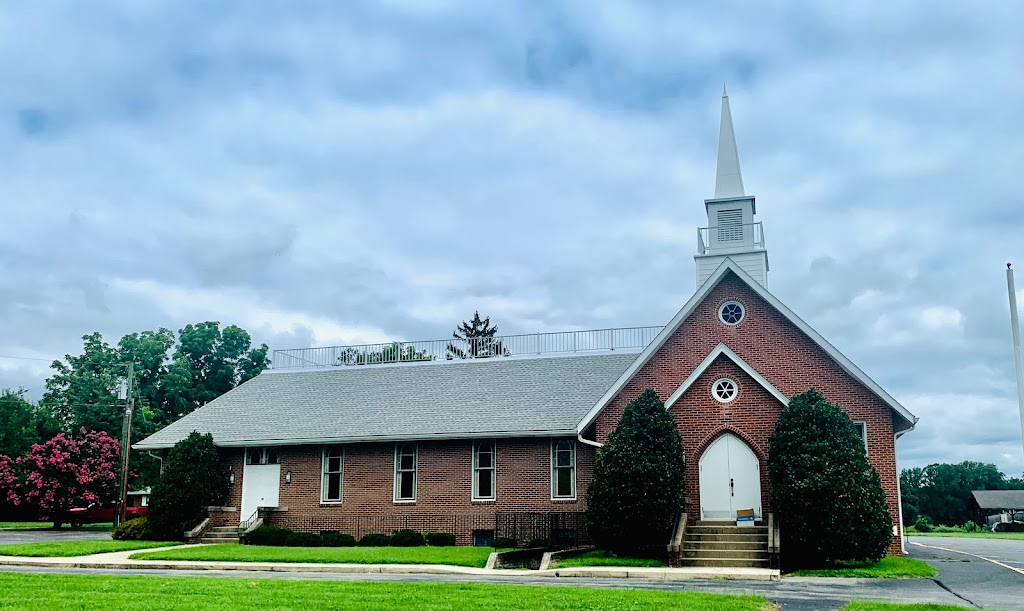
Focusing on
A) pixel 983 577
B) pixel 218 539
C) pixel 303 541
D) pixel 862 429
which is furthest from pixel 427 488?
pixel 983 577

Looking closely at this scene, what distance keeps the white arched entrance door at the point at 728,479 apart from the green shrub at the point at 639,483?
1.25 metres

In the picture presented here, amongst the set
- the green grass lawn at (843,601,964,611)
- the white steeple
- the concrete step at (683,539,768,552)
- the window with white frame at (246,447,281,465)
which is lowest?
the green grass lawn at (843,601,964,611)

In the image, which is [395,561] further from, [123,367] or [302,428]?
[123,367]

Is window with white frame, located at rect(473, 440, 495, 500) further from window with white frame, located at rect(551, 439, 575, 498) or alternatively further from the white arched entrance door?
the white arched entrance door

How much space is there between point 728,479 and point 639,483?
9.51 ft

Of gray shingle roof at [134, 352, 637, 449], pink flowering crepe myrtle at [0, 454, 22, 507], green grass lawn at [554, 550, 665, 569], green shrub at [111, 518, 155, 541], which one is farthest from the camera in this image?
pink flowering crepe myrtle at [0, 454, 22, 507]

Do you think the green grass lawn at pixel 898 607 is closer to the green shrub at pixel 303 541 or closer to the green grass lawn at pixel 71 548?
the green shrub at pixel 303 541

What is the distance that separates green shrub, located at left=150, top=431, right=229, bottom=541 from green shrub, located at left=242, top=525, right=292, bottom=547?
2.49 metres

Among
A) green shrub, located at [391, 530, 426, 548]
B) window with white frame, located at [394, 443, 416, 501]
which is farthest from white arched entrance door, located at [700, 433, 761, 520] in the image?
window with white frame, located at [394, 443, 416, 501]

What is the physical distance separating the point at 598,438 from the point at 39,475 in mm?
26217

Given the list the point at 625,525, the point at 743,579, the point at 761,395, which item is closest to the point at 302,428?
the point at 625,525

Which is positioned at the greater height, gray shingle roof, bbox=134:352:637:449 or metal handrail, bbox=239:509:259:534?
gray shingle roof, bbox=134:352:637:449

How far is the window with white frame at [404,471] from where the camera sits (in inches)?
1147

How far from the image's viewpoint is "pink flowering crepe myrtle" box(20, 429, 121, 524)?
39.2m
